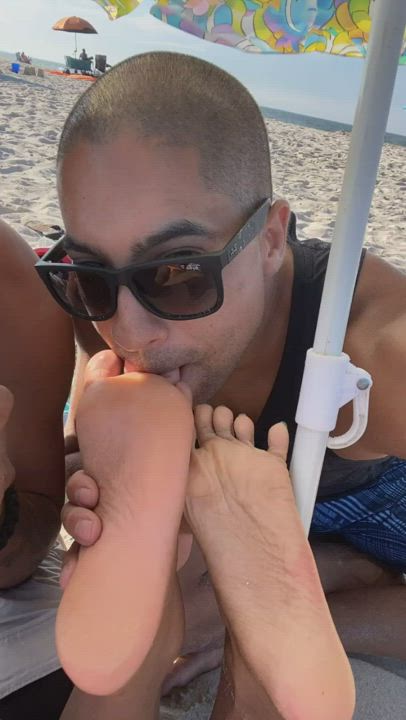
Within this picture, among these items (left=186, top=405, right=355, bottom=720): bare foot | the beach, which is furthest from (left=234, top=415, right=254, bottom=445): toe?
the beach

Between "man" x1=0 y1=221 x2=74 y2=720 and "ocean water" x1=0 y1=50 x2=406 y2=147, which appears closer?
"man" x1=0 y1=221 x2=74 y2=720

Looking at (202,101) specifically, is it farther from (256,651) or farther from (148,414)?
(256,651)

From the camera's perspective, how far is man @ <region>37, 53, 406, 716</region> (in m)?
0.97

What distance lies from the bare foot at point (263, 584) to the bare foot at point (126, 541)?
0.18 feet

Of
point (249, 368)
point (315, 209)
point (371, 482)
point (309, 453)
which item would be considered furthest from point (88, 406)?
point (315, 209)

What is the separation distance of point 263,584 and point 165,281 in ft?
1.43

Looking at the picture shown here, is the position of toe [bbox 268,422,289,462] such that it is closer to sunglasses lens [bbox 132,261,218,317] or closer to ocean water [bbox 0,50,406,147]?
A: sunglasses lens [bbox 132,261,218,317]

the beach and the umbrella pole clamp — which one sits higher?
the umbrella pole clamp

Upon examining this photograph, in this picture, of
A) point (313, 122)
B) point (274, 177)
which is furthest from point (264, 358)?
point (313, 122)

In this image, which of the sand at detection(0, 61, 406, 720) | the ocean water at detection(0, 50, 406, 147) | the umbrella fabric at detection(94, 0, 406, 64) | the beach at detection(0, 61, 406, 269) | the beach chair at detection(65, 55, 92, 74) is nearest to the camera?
the umbrella fabric at detection(94, 0, 406, 64)

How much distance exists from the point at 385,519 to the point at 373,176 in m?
0.83

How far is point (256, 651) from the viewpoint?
75cm

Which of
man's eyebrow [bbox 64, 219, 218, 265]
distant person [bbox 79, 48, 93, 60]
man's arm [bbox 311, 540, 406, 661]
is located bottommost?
distant person [bbox 79, 48, 93, 60]

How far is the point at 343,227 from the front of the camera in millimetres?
793
